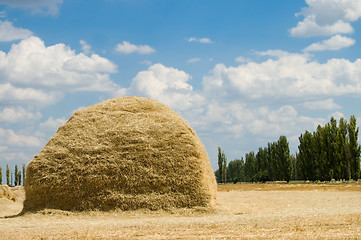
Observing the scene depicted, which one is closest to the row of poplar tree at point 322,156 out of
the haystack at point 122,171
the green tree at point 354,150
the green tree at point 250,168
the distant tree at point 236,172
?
the green tree at point 354,150

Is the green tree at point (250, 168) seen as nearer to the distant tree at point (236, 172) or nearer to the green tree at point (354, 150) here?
the distant tree at point (236, 172)

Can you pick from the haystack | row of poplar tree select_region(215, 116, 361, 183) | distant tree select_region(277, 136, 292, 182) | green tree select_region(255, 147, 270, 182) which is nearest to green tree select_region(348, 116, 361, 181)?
row of poplar tree select_region(215, 116, 361, 183)

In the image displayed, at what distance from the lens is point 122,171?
1423 centimetres

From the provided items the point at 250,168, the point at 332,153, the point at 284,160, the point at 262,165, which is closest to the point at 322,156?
the point at 332,153

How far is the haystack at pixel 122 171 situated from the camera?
1411 cm

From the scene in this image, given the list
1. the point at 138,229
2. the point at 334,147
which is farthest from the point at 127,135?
the point at 334,147

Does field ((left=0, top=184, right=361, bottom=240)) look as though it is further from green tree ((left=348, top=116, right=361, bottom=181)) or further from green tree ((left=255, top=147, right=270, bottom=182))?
green tree ((left=255, top=147, right=270, bottom=182))

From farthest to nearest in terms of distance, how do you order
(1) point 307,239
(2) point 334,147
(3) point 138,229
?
(2) point 334,147, (3) point 138,229, (1) point 307,239

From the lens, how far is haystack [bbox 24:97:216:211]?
14109 millimetres

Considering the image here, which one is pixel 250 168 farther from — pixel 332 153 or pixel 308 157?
pixel 332 153

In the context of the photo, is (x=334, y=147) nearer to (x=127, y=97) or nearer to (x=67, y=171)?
(x=127, y=97)

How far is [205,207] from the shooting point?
45.6 ft

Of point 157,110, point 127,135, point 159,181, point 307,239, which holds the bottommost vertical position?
point 307,239

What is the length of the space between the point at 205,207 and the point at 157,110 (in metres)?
5.56
